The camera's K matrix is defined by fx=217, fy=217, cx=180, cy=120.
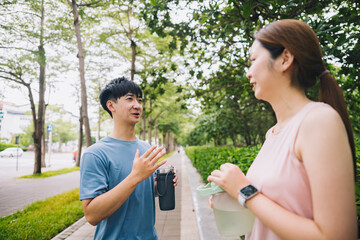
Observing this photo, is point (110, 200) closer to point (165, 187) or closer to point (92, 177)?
point (92, 177)

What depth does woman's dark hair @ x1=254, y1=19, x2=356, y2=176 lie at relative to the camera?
0.98 meters

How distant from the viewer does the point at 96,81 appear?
689 inches

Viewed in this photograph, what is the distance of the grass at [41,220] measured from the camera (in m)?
4.16

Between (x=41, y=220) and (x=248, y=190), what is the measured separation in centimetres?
557

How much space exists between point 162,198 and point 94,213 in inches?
25.7

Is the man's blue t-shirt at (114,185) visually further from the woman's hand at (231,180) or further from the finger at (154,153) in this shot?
the woman's hand at (231,180)

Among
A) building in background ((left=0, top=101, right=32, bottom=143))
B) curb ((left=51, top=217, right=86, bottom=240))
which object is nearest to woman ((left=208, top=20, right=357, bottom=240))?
curb ((left=51, top=217, right=86, bottom=240))

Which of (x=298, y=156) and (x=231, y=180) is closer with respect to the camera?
(x=298, y=156)

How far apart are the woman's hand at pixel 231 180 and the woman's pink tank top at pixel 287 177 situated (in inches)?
3.2

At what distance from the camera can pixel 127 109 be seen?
1.91 m

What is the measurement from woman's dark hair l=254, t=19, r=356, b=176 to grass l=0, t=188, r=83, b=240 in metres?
4.97

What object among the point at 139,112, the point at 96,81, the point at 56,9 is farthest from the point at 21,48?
the point at 139,112

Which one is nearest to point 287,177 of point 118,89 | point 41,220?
point 118,89

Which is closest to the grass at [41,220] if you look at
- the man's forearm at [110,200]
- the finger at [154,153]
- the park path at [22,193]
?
the park path at [22,193]
